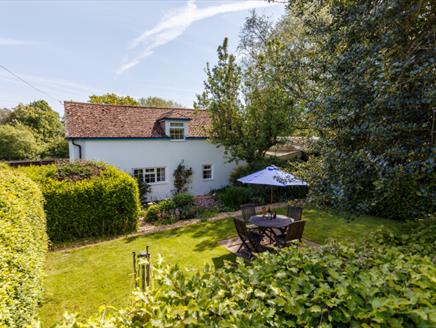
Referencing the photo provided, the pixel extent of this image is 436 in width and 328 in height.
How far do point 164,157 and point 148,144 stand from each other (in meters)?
1.43

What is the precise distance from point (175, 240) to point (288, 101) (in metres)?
10.4

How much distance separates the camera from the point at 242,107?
15.6 meters


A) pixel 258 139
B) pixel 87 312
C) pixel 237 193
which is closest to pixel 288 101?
pixel 258 139

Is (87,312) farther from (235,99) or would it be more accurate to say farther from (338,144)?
(235,99)

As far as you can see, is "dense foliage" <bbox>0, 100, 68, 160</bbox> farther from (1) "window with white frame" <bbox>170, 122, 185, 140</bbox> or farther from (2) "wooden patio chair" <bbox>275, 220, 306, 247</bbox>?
(2) "wooden patio chair" <bbox>275, 220, 306, 247</bbox>

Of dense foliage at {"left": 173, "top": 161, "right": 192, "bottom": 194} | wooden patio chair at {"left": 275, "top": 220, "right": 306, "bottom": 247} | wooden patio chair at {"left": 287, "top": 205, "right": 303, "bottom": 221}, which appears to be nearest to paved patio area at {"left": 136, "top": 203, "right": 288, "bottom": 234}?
wooden patio chair at {"left": 287, "top": 205, "right": 303, "bottom": 221}

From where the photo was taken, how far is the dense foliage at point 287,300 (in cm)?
196

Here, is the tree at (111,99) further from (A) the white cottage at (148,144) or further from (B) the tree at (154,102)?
(A) the white cottage at (148,144)

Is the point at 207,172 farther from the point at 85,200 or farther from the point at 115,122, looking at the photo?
the point at 85,200

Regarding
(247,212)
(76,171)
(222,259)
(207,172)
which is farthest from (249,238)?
(207,172)

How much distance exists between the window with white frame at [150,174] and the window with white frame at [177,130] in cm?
254

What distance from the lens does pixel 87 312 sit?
5.17m

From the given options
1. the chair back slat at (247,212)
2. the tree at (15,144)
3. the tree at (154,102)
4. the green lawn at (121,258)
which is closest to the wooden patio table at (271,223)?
the chair back slat at (247,212)

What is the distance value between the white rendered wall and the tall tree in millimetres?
→ 2306
